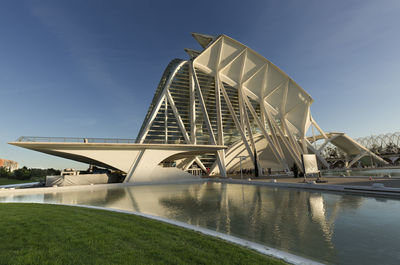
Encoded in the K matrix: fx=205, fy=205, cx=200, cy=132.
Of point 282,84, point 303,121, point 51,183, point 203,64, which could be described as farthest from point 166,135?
point 303,121

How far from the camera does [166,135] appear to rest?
116 feet

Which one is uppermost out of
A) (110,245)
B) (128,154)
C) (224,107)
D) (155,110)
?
(224,107)

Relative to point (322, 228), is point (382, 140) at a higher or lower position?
higher

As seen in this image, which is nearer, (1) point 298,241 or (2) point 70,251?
(2) point 70,251

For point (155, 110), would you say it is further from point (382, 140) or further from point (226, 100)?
point (382, 140)

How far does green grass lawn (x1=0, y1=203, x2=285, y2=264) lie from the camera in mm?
3361

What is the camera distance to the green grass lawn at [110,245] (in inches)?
132

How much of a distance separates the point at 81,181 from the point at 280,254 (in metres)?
24.8

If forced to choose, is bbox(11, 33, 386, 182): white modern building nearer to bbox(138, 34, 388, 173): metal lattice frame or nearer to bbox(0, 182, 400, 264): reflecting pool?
bbox(138, 34, 388, 173): metal lattice frame

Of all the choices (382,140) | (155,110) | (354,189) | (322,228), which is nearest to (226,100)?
(155,110)

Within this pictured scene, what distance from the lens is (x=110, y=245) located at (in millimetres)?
3998

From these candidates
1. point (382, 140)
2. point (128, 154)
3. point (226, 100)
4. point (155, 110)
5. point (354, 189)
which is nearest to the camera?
point (354, 189)

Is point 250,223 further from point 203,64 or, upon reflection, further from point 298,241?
point 203,64

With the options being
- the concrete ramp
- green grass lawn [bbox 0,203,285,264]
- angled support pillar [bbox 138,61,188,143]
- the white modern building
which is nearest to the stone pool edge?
green grass lawn [bbox 0,203,285,264]
